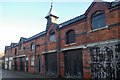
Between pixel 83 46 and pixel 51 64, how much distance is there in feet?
22.2

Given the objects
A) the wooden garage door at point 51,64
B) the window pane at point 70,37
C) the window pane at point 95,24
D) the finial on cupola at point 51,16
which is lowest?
the wooden garage door at point 51,64

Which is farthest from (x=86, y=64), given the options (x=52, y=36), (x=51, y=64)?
(x=52, y=36)

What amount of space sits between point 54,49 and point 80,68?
5.29 m

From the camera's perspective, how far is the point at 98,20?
14.3 metres

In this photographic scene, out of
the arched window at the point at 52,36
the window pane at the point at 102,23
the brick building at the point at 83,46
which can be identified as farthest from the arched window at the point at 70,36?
the window pane at the point at 102,23

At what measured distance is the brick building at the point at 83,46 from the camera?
12.6m

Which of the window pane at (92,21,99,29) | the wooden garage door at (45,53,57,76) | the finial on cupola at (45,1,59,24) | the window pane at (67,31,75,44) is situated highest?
the finial on cupola at (45,1,59,24)

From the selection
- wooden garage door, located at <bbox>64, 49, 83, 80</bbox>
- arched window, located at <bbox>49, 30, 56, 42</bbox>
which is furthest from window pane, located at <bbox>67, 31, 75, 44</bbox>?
arched window, located at <bbox>49, 30, 56, 42</bbox>

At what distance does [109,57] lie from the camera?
41.4 ft

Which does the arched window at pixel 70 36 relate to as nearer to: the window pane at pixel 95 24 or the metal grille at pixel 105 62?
the window pane at pixel 95 24

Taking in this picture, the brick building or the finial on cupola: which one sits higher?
the finial on cupola

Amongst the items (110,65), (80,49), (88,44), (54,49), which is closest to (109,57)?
(110,65)

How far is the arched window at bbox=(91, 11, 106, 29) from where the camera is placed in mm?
13805

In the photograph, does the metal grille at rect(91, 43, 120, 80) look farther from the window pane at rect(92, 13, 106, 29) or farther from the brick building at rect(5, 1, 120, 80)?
the window pane at rect(92, 13, 106, 29)
